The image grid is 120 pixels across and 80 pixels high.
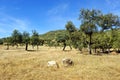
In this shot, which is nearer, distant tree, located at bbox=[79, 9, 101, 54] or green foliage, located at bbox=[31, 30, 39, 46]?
distant tree, located at bbox=[79, 9, 101, 54]

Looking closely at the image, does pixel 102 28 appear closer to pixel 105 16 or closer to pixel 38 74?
pixel 105 16

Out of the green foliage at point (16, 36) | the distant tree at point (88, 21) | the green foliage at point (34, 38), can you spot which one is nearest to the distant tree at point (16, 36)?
the green foliage at point (16, 36)

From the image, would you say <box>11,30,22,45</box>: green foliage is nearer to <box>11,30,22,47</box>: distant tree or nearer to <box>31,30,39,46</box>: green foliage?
<box>11,30,22,47</box>: distant tree

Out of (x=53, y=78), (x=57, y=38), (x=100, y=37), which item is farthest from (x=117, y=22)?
(x=53, y=78)

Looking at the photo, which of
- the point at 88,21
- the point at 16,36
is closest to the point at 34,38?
the point at 16,36

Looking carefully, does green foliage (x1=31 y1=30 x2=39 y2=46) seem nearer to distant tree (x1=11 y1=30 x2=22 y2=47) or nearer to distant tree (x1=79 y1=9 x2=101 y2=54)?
distant tree (x1=11 y1=30 x2=22 y2=47)

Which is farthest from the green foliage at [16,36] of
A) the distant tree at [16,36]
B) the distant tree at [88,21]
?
the distant tree at [88,21]

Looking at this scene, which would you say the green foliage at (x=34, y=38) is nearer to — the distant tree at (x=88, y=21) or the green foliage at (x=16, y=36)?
the green foliage at (x=16, y=36)

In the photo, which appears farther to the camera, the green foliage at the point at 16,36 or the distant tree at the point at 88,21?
the green foliage at the point at 16,36

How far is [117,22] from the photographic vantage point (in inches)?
2121

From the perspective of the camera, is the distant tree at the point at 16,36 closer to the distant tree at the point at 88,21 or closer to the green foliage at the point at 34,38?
the green foliage at the point at 34,38

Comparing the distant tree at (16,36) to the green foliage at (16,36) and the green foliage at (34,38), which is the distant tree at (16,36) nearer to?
the green foliage at (16,36)

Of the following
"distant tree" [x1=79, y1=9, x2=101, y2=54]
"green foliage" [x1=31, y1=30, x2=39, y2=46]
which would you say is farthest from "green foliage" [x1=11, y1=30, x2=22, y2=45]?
"distant tree" [x1=79, y1=9, x2=101, y2=54]

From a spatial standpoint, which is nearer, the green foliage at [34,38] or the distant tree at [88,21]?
the distant tree at [88,21]
